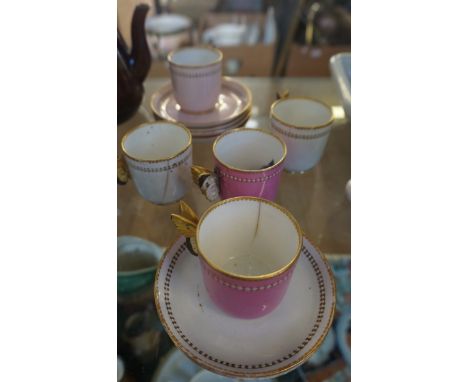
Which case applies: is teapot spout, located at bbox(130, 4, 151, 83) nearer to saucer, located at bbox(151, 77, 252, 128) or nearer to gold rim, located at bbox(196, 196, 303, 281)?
saucer, located at bbox(151, 77, 252, 128)

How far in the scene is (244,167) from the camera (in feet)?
1.65

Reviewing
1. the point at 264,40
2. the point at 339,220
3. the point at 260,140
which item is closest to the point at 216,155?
the point at 260,140

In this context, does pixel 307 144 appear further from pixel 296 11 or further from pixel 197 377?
pixel 296 11

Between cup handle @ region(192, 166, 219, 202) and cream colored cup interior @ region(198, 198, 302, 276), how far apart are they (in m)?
0.07

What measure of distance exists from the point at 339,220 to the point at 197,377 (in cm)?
28

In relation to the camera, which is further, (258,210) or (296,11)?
(296,11)

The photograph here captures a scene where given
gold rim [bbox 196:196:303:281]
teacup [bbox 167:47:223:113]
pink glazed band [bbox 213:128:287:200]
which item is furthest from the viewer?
teacup [bbox 167:47:223:113]

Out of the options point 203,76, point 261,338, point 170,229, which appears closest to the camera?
point 261,338

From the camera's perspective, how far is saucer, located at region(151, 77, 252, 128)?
0.59 metres

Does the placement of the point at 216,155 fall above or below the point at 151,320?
above

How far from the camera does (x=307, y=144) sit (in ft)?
1.67

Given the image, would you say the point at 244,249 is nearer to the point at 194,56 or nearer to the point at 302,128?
the point at 302,128

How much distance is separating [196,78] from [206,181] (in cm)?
20

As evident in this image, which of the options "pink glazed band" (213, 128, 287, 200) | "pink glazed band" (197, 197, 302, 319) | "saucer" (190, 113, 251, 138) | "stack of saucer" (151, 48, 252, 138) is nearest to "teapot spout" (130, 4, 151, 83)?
"stack of saucer" (151, 48, 252, 138)
